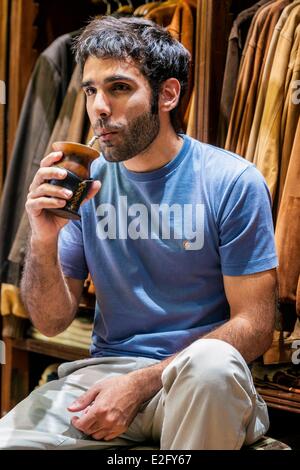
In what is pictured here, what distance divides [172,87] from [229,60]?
43 centimetres

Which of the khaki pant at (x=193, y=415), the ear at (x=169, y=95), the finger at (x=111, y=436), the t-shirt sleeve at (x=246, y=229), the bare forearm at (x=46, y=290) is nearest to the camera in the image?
the khaki pant at (x=193, y=415)

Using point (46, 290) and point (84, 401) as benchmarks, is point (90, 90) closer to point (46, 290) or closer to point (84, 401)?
point (46, 290)

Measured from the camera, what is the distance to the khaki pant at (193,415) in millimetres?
1237

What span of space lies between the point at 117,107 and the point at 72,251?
0.36 metres

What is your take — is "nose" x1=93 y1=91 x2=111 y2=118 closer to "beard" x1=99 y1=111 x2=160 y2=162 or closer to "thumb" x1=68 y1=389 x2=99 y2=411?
"beard" x1=99 y1=111 x2=160 y2=162

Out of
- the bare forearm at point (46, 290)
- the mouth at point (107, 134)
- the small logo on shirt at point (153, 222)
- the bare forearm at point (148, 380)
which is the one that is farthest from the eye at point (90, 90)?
the bare forearm at point (148, 380)

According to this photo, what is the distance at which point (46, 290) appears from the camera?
1697 mm

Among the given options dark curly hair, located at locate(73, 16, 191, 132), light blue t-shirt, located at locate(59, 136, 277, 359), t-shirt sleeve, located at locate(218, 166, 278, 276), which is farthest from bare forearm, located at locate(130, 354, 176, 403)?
dark curly hair, located at locate(73, 16, 191, 132)

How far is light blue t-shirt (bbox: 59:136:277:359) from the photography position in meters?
1.59

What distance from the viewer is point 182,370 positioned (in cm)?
127

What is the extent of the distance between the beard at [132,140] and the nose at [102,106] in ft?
0.08

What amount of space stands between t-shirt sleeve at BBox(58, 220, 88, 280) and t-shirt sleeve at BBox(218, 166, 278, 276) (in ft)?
1.19

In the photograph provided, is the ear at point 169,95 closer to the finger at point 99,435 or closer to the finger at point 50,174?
the finger at point 50,174

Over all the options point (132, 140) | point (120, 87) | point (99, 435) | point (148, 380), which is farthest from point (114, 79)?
point (99, 435)
